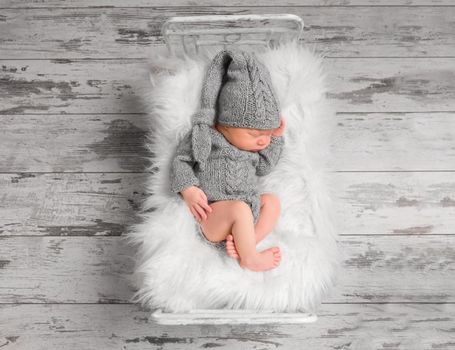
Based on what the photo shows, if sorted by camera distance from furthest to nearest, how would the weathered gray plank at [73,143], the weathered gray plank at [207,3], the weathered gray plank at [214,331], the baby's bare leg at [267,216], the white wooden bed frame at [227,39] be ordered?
the weathered gray plank at [207,3] < the weathered gray plank at [73,143] < the weathered gray plank at [214,331] < the baby's bare leg at [267,216] < the white wooden bed frame at [227,39]

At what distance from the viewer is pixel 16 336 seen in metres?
1.15

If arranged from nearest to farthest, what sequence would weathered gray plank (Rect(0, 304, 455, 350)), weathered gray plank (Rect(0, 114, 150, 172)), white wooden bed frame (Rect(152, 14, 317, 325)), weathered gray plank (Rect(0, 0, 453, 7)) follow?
white wooden bed frame (Rect(152, 14, 317, 325)), weathered gray plank (Rect(0, 304, 455, 350)), weathered gray plank (Rect(0, 114, 150, 172)), weathered gray plank (Rect(0, 0, 453, 7))

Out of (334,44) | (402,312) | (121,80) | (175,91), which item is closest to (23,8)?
(121,80)

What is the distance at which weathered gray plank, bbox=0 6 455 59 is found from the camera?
4.40 feet

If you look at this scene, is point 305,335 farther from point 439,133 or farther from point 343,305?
point 439,133

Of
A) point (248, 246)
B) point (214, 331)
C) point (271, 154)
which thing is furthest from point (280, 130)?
point (214, 331)

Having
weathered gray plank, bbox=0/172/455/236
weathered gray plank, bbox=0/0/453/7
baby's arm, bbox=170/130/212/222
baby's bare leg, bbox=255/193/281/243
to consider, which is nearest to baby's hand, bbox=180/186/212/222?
baby's arm, bbox=170/130/212/222

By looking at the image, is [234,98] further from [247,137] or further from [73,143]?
[73,143]

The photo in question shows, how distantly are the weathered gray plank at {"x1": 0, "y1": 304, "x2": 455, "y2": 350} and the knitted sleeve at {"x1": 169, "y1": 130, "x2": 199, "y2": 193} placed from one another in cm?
38

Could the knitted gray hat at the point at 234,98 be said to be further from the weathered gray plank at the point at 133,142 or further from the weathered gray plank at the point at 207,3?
the weathered gray plank at the point at 207,3

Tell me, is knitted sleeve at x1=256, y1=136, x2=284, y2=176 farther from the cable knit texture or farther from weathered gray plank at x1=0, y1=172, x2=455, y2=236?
weathered gray plank at x1=0, y1=172, x2=455, y2=236

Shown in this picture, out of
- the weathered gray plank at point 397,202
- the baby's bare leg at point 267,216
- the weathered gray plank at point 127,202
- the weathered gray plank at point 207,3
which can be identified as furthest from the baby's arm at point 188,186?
the weathered gray plank at point 207,3

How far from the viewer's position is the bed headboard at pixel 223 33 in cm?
102

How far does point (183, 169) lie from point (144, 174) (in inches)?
10.9
